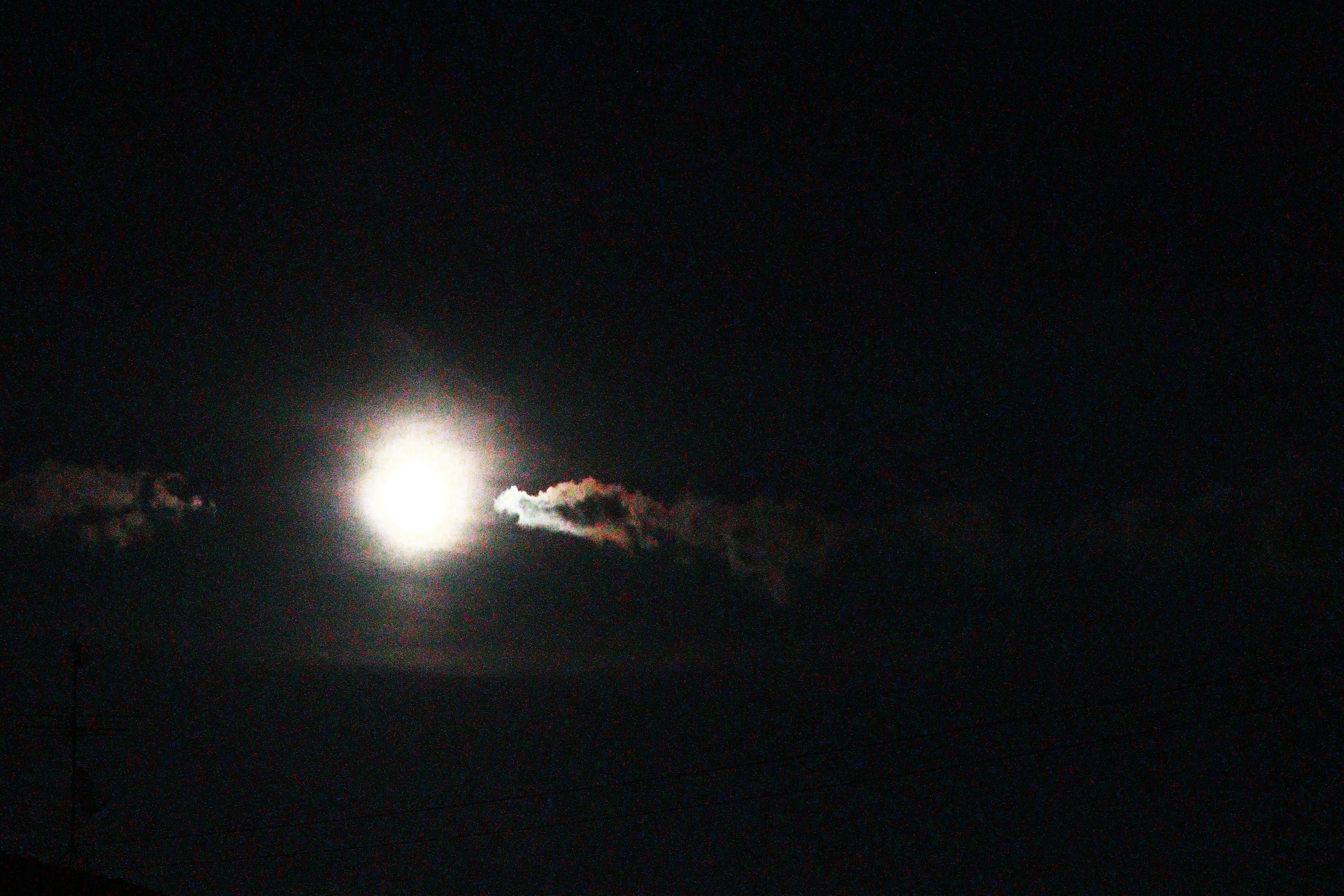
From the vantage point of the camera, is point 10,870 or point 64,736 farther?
point 64,736

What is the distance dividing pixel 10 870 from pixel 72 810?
10076 millimetres

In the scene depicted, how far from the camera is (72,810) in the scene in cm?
5706

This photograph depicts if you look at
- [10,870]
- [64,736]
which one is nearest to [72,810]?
[64,736]

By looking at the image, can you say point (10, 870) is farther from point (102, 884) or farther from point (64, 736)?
point (64, 736)

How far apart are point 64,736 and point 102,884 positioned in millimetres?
14073

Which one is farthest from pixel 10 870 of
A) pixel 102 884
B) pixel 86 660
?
pixel 86 660

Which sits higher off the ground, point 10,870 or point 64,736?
point 64,736

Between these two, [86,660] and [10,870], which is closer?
[10,870]

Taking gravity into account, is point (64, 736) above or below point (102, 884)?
above

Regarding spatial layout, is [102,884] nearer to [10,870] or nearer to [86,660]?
[10,870]

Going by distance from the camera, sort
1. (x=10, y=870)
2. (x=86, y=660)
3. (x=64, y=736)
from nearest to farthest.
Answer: (x=10, y=870) < (x=86, y=660) < (x=64, y=736)

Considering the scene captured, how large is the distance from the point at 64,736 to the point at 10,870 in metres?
13.5

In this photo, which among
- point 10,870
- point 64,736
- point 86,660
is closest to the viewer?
point 10,870

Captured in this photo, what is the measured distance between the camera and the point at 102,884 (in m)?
48.1
